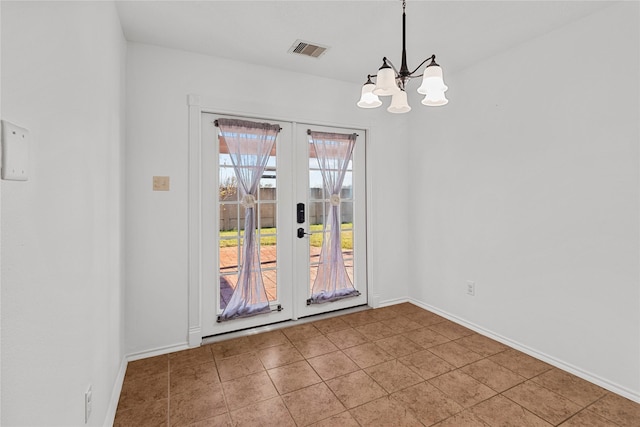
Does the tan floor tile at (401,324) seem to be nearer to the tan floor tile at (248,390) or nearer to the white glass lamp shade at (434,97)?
the tan floor tile at (248,390)

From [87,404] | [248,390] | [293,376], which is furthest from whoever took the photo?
Result: [293,376]

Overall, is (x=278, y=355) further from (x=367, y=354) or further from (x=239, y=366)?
(x=367, y=354)

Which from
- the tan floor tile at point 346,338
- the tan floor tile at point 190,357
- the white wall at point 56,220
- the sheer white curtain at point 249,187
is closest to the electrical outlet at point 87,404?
the white wall at point 56,220

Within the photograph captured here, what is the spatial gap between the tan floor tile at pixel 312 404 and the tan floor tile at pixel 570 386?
4.87ft

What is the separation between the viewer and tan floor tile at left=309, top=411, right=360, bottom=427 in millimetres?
1850

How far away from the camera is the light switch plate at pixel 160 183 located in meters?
2.67

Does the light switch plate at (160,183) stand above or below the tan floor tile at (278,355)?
above

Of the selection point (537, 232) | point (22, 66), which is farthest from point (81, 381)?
point (537, 232)

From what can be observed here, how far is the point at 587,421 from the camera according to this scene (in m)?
1.89

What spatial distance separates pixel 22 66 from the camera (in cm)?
80

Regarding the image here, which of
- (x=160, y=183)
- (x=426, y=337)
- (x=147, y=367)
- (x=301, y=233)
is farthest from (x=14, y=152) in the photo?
(x=426, y=337)

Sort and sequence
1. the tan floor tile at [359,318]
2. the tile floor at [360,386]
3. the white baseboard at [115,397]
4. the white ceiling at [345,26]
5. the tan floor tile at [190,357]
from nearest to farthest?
the white baseboard at [115,397] → the tile floor at [360,386] → the white ceiling at [345,26] → the tan floor tile at [190,357] → the tan floor tile at [359,318]

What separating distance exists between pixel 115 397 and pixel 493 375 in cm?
261

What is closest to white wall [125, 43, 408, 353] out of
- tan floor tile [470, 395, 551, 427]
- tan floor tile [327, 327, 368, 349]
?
tan floor tile [327, 327, 368, 349]
